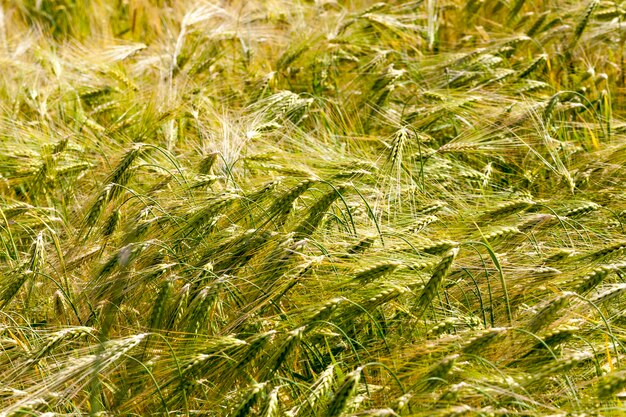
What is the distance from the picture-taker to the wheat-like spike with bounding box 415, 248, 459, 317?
204 cm

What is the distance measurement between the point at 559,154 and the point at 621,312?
1.12 meters

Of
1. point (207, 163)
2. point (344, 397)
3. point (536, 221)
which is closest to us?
point (344, 397)

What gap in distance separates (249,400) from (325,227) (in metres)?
0.83

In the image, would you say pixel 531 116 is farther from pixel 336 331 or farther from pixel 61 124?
pixel 61 124

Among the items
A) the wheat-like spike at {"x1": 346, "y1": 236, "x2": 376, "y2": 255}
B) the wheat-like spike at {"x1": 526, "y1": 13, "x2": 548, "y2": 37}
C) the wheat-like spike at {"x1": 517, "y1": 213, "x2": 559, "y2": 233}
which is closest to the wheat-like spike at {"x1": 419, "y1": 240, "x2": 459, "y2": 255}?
the wheat-like spike at {"x1": 346, "y1": 236, "x2": 376, "y2": 255}

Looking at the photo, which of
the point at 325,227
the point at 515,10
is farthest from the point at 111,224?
the point at 515,10

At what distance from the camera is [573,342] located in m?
2.13

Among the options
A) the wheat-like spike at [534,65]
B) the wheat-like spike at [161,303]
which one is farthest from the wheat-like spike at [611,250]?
the wheat-like spike at [534,65]

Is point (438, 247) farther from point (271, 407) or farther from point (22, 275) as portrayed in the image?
point (22, 275)

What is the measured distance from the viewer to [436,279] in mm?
2039

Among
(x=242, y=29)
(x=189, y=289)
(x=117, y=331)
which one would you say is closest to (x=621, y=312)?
(x=189, y=289)

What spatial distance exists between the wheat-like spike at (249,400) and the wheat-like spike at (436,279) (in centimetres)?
46

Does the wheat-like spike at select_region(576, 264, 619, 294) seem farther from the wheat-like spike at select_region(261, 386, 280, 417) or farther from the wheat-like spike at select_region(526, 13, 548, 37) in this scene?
the wheat-like spike at select_region(526, 13, 548, 37)

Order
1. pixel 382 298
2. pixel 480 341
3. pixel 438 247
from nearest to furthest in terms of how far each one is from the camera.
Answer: pixel 480 341 → pixel 382 298 → pixel 438 247
